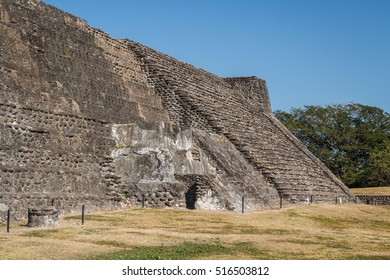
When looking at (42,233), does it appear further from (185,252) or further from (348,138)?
(348,138)

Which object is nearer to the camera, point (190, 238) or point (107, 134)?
point (190, 238)

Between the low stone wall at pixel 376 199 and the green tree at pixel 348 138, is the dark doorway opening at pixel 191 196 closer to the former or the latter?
the low stone wall at pixel 376 199

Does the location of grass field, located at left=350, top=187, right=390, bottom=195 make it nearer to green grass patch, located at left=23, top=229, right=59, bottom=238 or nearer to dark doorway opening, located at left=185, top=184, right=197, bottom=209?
dark doorway opening, located at left=185, top=184, right=197, bottom=209

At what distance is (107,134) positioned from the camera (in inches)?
912

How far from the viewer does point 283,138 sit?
3709 cm

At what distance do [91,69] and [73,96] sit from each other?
98.5 inches

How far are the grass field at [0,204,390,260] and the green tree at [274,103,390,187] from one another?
31.6m

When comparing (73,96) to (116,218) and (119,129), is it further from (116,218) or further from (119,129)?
(116,218)

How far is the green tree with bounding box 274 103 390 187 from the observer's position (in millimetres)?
53250

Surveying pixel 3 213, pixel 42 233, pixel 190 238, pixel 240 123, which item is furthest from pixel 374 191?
pixel 42 233

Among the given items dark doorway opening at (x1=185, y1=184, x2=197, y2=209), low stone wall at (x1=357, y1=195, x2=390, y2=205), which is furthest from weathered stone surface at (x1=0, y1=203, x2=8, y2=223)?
low stone wall at (x1=357, y1=195, x2=390, y2=205)

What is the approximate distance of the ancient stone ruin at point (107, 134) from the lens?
19.7 m

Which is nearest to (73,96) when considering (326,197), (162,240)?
(162,240)

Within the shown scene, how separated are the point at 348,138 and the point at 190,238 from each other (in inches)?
1696
